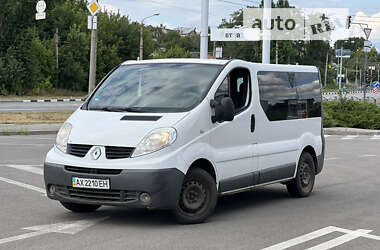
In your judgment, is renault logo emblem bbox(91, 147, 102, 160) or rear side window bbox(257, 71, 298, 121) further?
rear side window bbox(257, 71, 298, 121)

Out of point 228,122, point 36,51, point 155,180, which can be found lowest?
point 155,180

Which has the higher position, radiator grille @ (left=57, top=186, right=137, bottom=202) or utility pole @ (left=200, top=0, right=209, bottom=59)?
utility pole @ (left=200, top=0, right=209, bottom=59)

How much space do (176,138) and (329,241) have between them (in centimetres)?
187

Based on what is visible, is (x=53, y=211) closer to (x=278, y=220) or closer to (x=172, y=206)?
(x=172, y=206)

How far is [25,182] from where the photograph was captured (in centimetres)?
1075

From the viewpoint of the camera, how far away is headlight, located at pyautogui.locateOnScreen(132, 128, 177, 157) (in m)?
7.08

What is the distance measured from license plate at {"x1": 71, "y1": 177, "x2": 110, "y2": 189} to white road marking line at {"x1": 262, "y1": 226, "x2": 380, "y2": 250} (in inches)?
71.7

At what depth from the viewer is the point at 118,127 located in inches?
287

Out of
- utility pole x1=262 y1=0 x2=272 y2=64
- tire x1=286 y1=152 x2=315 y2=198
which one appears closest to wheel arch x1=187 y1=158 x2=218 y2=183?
tire x1=286 y1=152 x2=315 y2=198

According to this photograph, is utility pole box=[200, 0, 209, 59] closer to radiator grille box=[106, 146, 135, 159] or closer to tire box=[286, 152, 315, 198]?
tire box=[286, 152, 315, 198]

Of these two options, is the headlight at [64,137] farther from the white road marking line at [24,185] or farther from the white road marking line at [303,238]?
the white road marking line at [303,238]

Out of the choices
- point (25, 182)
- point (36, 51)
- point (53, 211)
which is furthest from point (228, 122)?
point (36, 51)

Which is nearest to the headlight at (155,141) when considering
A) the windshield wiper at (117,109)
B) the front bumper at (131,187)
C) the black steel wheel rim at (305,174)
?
the front bumper at (131,187)

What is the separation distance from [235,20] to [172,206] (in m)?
111
